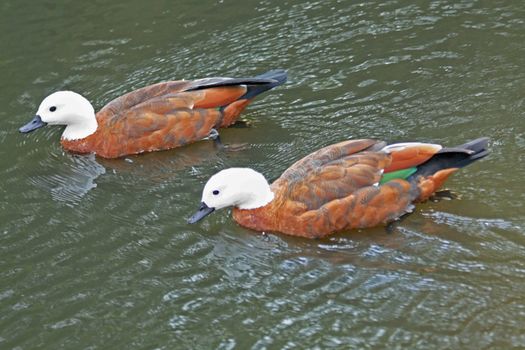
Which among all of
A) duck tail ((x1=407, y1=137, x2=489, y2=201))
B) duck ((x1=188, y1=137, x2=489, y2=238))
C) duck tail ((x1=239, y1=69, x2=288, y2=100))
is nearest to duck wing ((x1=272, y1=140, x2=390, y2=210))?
duck ((x1=188, y1=137, x2=489, y2=238))

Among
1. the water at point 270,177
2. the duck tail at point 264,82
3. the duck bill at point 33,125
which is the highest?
the duck bill at point 33,125

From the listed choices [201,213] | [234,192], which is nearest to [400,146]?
[234,192]

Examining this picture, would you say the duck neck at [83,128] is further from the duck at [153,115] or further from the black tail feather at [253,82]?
the black tail feather at [253,82]

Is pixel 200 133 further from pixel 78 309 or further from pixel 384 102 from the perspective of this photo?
pixel 78 309

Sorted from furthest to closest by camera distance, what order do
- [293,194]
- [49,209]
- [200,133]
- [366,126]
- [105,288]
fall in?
[200,133], [366,126], [49,209], [293,194], [105,288]

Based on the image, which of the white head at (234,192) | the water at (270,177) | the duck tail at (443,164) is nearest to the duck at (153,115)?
the water at (270,177)

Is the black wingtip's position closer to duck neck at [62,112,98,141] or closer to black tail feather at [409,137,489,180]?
duck neck at [62,112,98,141]

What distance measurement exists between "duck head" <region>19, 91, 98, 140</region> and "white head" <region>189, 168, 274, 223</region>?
2548 millimetres

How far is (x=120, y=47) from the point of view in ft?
39.4

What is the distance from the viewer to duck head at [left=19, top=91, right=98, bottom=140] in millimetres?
9898

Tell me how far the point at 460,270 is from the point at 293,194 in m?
1.56

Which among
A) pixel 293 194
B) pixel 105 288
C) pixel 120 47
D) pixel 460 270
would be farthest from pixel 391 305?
pixel 120 47

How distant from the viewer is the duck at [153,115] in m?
9.70

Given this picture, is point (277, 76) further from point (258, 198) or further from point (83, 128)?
point (258, 198)
